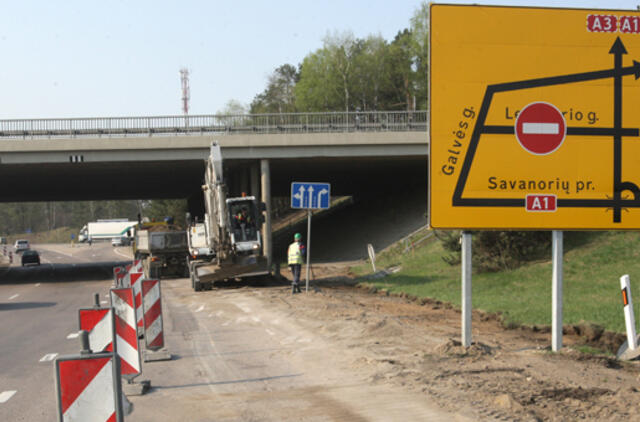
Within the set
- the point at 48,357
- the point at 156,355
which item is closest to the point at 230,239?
the point at 48,357

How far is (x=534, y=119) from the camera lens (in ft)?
34.6

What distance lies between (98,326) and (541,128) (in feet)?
23.8

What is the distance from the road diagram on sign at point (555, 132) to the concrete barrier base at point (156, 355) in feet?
17.0

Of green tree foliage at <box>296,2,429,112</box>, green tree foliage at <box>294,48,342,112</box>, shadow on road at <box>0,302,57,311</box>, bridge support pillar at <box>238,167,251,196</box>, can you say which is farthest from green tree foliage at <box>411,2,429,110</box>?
shadow on road at <box>0,302,57,311</box>

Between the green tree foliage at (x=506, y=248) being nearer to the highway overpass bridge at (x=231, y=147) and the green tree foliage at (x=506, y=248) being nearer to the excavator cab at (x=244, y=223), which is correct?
the excavator cab at (x=244, y=223)

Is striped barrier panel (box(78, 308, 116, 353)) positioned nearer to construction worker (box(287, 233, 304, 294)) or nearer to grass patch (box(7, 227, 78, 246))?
construction worker (box(287, 233, 304, 294))

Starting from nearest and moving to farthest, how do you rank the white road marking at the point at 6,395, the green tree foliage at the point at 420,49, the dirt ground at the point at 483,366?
the dirt ground at the point at 483,366 < the white road marking at the point at 6,395 < the green tree foliage at the point at 420,49

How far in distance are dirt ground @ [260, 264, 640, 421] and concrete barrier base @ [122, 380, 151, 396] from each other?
2815 mm

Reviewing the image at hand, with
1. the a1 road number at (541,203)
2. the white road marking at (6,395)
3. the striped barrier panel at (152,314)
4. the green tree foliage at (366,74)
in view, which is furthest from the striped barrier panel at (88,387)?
the green tree foliage at (366,74)

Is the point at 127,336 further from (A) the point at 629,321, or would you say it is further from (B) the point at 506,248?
(B) the point at 506,248

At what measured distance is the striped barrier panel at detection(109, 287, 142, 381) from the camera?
8.42m

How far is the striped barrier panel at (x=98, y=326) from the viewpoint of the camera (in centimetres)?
726

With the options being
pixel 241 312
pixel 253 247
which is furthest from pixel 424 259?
pixel 241 312

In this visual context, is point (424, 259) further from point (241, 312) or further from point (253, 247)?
point (241, 312)
